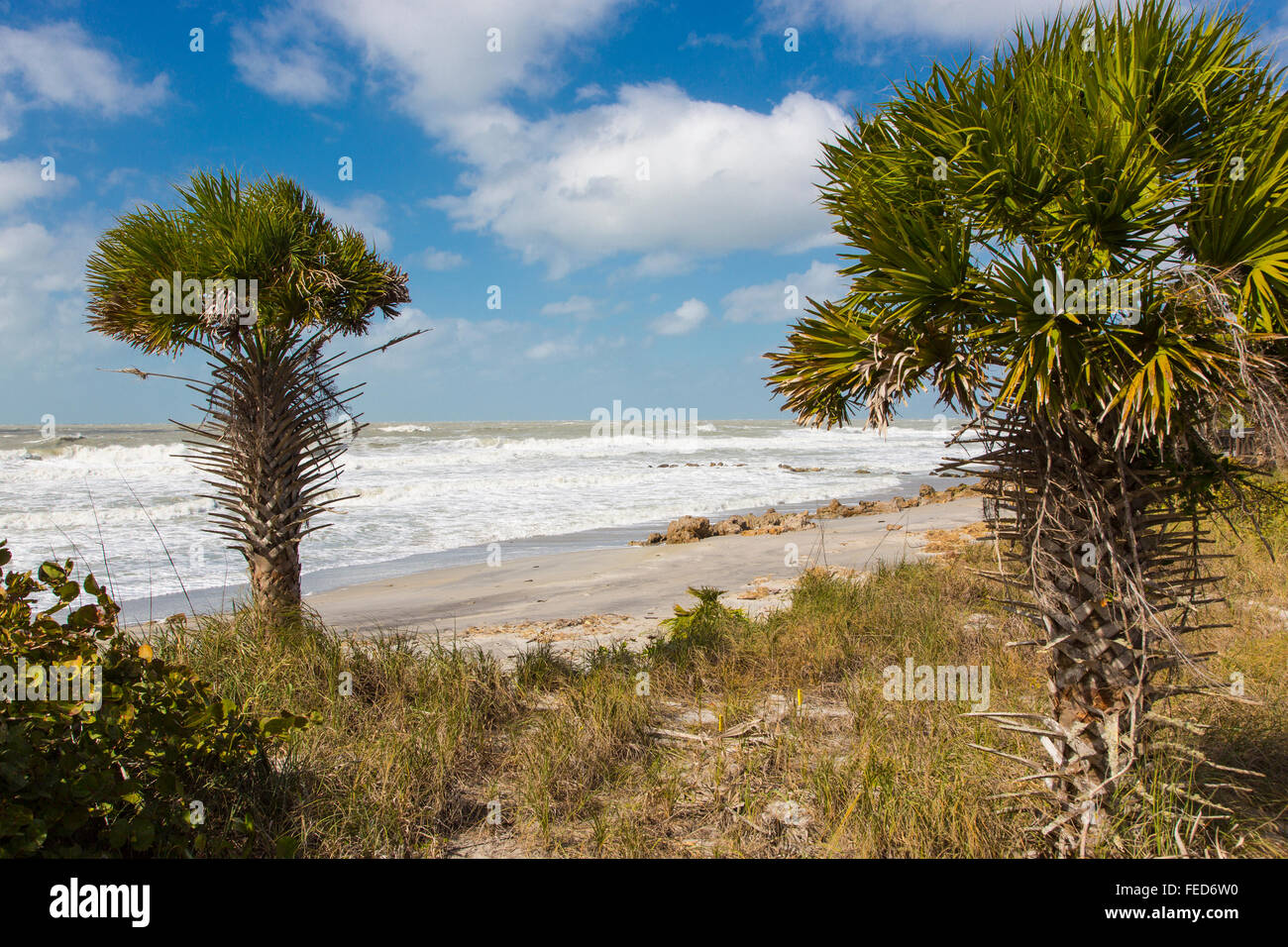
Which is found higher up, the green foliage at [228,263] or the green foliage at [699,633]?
the green foliage at [228,263]

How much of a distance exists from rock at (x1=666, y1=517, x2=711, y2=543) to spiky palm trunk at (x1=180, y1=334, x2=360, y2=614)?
902 centimetres

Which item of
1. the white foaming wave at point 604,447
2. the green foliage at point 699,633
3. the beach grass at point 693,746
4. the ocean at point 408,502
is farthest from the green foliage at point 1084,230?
the white foaming wave at point 604,447

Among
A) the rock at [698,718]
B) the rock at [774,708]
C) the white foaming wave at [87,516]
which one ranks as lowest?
the rock at [698,718]

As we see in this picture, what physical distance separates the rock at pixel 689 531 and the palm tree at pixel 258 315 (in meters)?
8.81

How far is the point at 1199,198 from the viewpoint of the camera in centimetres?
253

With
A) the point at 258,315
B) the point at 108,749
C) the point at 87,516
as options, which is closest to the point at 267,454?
the point at 258,315

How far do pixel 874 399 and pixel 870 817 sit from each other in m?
1.88

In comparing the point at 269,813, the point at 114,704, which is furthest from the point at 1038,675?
the point at 114,704

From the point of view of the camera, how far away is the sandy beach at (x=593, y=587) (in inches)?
306

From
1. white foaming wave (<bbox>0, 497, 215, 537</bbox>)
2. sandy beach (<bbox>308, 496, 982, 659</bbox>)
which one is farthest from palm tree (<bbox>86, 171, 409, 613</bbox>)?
white foaming wave (<bbox>0, 497, 215, 537</bbox>)

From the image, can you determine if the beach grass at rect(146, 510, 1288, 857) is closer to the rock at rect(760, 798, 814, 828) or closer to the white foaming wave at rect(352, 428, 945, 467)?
the rock at rect(760, 798, 814, 828)

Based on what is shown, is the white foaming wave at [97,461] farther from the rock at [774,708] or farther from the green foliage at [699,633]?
the rock at [774,708]

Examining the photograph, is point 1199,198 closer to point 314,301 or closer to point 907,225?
point 907,225

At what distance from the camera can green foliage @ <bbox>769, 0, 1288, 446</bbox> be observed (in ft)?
7.46
